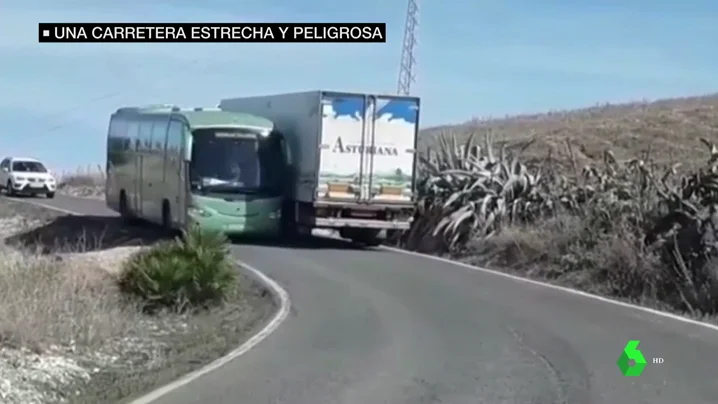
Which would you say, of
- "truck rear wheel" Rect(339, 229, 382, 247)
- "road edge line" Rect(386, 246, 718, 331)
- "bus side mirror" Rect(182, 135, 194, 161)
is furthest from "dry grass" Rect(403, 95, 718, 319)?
"bus side mirror" Rect(182, 135, 194, 161)

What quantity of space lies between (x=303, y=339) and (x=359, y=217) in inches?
553

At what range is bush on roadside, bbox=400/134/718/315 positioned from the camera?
65.9 ft

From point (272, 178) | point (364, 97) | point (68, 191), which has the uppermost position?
point (364, 97)

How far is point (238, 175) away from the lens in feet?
96.1

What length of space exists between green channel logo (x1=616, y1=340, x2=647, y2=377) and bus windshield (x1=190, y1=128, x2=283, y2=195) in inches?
618

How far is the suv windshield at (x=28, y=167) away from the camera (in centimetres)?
5647

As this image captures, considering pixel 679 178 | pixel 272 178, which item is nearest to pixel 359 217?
pixel 272 178

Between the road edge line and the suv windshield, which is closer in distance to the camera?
the road edge line

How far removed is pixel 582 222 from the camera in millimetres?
24156

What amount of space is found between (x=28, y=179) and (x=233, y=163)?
28772mm

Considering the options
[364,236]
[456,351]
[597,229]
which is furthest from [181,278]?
[364,236]

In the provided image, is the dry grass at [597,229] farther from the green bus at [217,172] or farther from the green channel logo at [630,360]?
the green bus at [217,172]

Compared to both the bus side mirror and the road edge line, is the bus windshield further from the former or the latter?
the road edge line

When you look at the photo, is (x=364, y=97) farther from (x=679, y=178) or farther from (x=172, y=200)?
(x=679, y=178)
